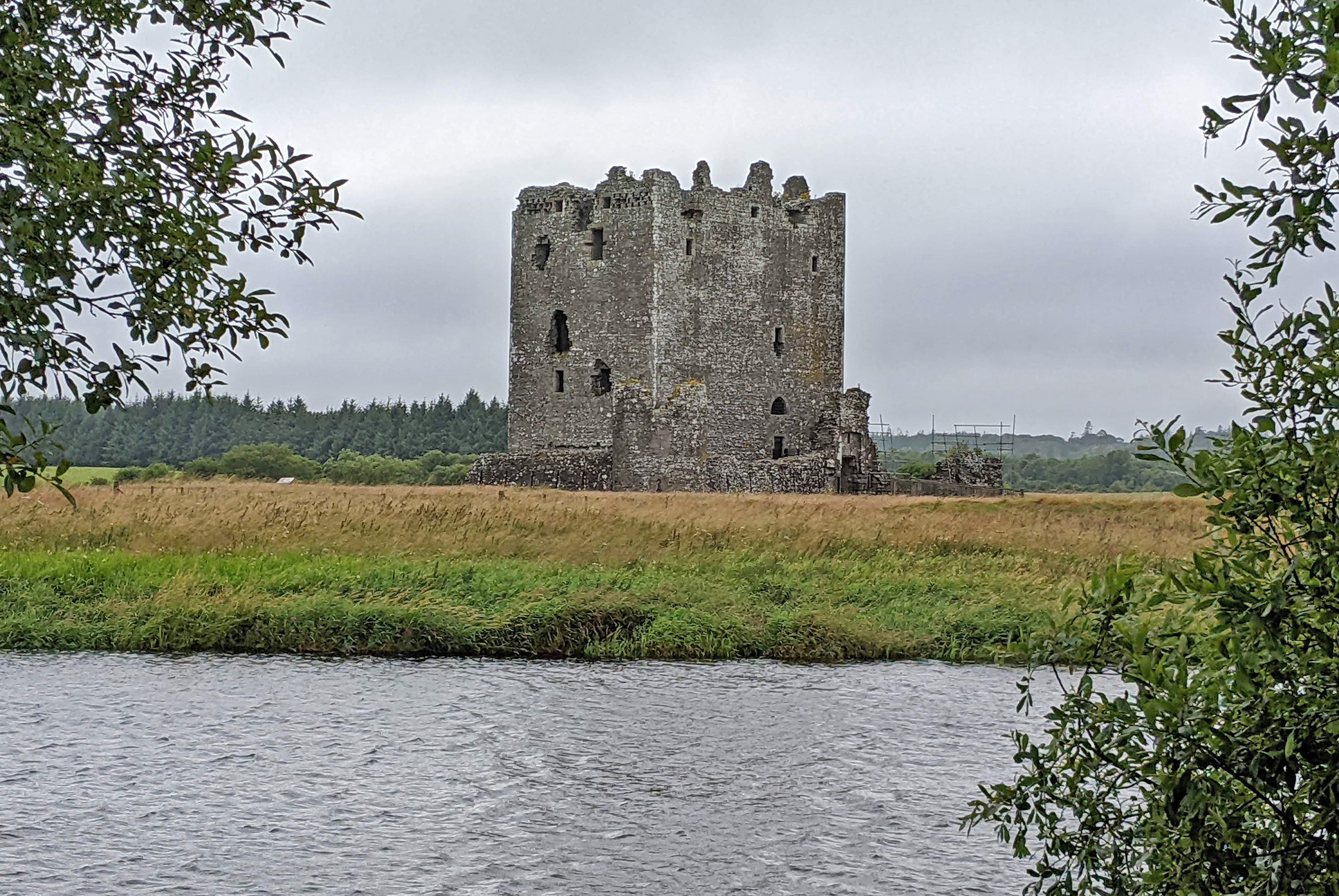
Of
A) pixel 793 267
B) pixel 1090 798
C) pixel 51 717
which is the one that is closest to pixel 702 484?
pixel 793 267

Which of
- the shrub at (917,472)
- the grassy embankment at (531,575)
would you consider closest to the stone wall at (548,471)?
the shrub at (917,472)

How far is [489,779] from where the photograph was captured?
8547mm

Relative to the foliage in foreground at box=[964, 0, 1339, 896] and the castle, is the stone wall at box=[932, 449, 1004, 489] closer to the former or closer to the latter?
the castle

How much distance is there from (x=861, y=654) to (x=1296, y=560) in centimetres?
1046

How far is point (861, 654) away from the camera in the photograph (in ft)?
44.5

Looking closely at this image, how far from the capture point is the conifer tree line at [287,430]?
250ft

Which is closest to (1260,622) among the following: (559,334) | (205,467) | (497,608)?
(497,608)

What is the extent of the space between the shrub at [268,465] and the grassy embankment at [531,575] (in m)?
28.1

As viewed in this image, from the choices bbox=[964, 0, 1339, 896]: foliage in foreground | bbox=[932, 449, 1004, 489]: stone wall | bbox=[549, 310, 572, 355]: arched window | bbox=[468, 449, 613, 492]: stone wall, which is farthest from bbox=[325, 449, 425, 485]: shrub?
bbox=[964, 0, 1339, 896]: foliage in foreground

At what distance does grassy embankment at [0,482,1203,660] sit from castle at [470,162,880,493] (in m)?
13.5

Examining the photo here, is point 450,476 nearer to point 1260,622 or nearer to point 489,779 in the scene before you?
point 489,779

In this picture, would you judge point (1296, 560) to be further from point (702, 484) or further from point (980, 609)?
point (702, 484)

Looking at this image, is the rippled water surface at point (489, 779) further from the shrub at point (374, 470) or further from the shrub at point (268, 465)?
the shrub at point (268, 465)

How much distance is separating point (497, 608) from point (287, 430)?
236 ft
